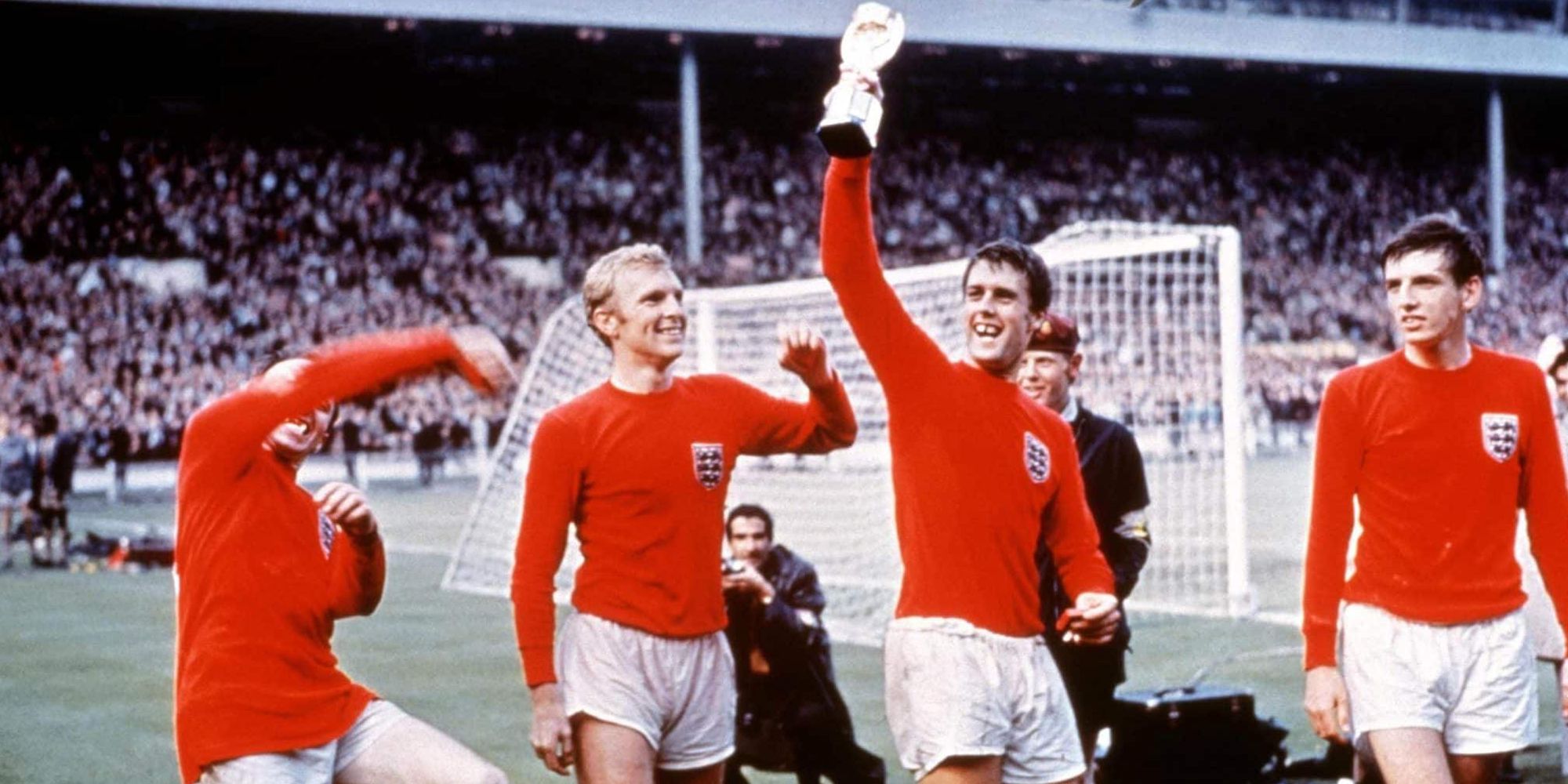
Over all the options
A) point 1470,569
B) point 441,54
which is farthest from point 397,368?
point 441,54

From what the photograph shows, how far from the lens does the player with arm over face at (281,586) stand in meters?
3.91

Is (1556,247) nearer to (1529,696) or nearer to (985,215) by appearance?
(985,215)

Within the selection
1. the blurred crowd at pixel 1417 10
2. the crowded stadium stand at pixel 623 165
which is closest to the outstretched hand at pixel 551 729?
the crowded stadium stand at pixel 623 165

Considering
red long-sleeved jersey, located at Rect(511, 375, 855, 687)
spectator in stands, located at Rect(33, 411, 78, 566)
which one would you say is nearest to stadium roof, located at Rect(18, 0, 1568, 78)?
spectator in stands, located at Rect(33, 411, 78, 566)

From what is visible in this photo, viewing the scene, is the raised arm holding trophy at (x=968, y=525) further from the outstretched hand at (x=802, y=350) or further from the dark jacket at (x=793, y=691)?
the dark jacket at (x=793, y=691)

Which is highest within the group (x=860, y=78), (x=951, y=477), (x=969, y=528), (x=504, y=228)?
(x=504, y=228)

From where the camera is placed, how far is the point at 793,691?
6.34 meters

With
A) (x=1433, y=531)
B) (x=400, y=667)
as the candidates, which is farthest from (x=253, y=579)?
(x=400, y=667)

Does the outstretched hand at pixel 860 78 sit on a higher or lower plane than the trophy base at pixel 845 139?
higher

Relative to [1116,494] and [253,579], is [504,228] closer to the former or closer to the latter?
[1116,494]

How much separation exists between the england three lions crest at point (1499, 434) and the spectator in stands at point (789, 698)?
8.84 feet

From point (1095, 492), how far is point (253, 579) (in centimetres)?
269

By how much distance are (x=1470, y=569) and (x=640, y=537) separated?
6.61 feet

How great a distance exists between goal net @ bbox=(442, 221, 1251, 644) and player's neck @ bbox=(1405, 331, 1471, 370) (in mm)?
5246
